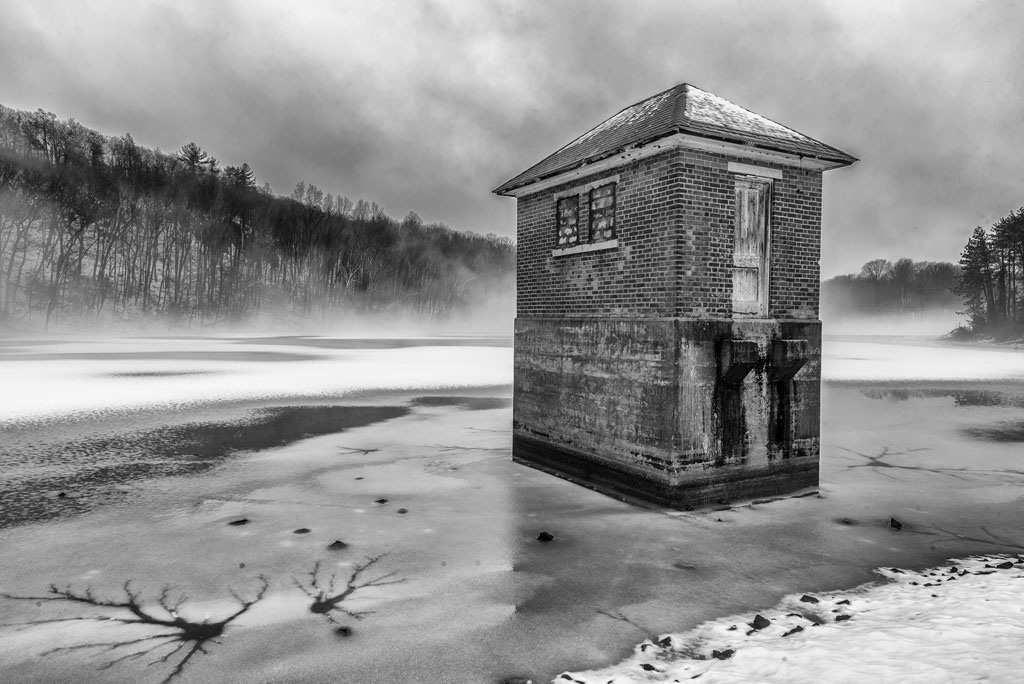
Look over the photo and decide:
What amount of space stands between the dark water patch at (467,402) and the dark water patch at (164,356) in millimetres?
16238

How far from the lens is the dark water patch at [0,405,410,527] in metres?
9.10

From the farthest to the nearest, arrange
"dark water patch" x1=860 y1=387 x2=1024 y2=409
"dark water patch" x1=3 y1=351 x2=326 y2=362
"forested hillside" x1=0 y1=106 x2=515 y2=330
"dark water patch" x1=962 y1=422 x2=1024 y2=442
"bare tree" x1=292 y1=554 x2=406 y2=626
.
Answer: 1. "forested hillside" x1=0 y1=106 x2=515 y2=330
2. "dark water patch" x1=3 y1=351 x2=326 y2=362
3. "dark water patch" x1=860 y1=387 x2=1024 y2=409
4. "dark water patch" x1=962 y1=422 x2=1024 y2=442
5. "bare tree" x1=292 y1=554 x2=406 y2=626

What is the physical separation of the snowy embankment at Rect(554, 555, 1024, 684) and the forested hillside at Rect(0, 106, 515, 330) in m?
70.6

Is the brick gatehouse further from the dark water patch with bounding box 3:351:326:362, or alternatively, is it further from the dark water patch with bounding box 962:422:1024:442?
the dark water patch with bounding box 3:351:326:362

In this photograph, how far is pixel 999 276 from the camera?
68.4 metres

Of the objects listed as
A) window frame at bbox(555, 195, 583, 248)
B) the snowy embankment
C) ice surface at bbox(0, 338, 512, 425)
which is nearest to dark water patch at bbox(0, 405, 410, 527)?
ice surface at bbox(0, 338, 512, 425)

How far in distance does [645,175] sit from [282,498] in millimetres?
7152

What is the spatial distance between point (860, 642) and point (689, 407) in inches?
163

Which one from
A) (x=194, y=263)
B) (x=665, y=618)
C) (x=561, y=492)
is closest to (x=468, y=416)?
(x=561, y=492)

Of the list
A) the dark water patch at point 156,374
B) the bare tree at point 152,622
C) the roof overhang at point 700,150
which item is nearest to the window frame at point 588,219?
the roof overhang at point 700,150

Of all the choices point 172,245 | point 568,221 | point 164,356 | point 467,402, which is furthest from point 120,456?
point 172,245

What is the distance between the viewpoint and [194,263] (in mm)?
80875

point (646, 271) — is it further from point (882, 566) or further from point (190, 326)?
point (190, 326)

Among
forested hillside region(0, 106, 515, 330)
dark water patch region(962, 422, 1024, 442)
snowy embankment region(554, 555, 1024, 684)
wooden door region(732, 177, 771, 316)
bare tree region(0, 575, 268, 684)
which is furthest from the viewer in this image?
forested hillside region(0, 106, 515, 330)
